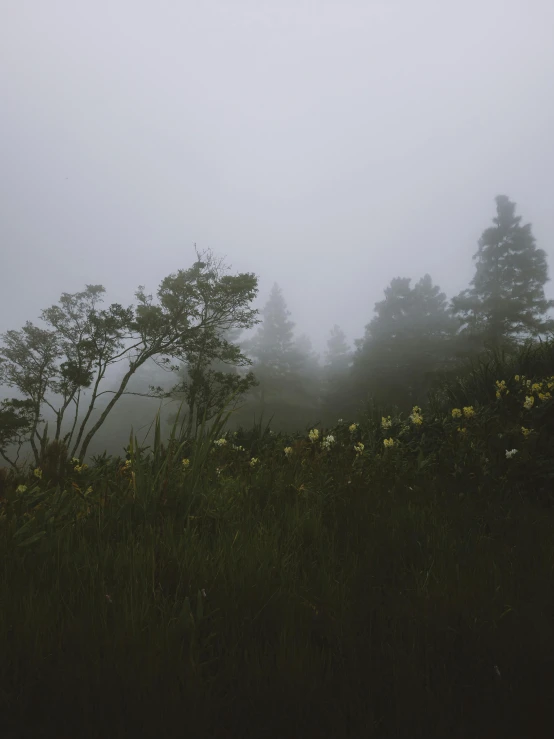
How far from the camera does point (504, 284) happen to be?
2595 centimetres

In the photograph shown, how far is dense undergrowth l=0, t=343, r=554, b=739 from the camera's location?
0.97 meters

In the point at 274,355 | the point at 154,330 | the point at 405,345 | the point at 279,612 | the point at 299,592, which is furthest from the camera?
the point at 274,355

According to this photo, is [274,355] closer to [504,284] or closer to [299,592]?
[504,284]

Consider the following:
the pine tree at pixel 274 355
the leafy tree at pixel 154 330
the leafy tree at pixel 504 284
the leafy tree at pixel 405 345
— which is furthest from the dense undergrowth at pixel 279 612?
the pine tree at pixel 274 355

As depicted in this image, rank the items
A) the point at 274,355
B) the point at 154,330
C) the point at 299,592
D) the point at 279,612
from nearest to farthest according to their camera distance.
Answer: the point at 279,612 → the point at 299,592 → the point at 154,330 → the point at 274,355

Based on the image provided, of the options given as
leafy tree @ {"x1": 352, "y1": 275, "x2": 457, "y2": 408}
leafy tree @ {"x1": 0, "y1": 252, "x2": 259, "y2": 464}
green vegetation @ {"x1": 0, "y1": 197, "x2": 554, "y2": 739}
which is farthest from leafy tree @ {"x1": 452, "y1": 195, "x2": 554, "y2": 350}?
green vegetation @ {"x1": 0, "y1": 197, "x2": 554, "y2": 739}

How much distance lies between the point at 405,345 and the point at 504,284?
894 centimetres

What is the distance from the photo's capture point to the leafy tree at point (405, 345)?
792 inches

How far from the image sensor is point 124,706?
97 centimetres

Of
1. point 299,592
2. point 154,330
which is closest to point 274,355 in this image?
point 154,330

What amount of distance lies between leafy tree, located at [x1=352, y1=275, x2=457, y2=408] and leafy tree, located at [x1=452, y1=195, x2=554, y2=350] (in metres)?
2.23

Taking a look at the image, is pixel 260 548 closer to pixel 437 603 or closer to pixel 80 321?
pixel 437 603

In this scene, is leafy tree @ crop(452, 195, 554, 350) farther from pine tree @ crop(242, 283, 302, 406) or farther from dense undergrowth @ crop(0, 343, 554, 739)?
dense undergrowth @ crop(0, 343, 554, 739)

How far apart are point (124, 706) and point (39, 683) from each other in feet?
0.87
